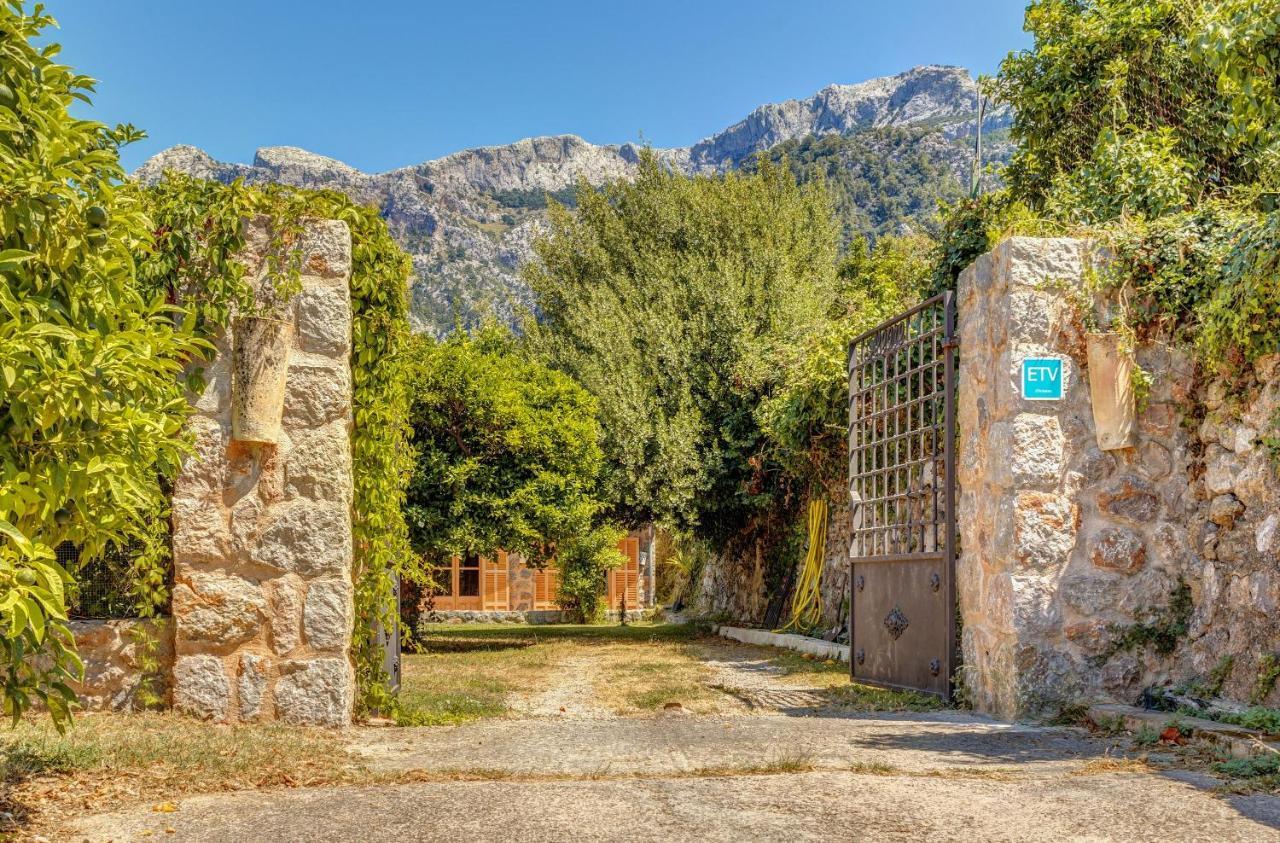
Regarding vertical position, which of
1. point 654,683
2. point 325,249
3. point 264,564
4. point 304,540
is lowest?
point 654,683

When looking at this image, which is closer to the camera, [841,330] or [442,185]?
[841,330]

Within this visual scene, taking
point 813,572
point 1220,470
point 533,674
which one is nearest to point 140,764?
point 533,674

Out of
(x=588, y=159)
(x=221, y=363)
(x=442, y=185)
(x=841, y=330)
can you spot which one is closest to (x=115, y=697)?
(x=221, y=363)

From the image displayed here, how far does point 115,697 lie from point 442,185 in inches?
3474

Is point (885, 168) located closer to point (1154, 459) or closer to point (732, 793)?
point (1154, 459)

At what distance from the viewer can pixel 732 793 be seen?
380cm

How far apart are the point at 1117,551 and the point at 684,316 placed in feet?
34.9

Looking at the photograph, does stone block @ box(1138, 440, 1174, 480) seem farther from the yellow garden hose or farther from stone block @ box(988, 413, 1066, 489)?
the yellow garden hose

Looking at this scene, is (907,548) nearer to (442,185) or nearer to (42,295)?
(42,295)

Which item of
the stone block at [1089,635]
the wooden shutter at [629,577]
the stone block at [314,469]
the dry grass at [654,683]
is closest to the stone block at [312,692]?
the stone block at [314,469]

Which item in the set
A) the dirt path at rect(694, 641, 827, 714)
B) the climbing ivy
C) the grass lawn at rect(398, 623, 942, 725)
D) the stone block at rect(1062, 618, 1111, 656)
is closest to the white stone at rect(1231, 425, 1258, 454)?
the stone block at rect(1062, 618, 1111, 656)

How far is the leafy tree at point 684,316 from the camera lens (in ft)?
47.5

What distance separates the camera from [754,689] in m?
7.57

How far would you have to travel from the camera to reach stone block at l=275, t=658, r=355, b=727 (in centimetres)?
526
